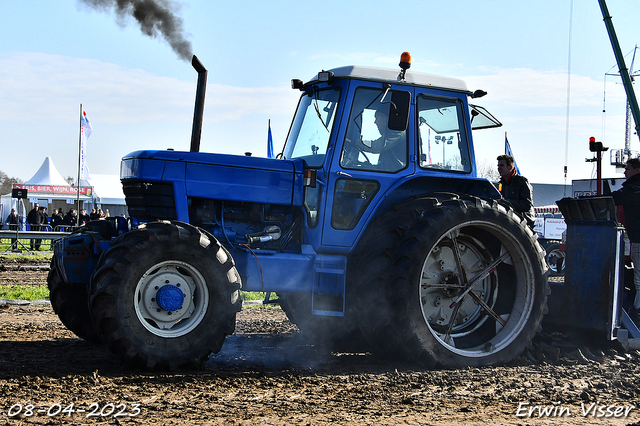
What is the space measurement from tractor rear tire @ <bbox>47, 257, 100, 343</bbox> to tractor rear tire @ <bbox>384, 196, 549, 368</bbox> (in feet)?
9.05

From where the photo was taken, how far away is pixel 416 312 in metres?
5.25

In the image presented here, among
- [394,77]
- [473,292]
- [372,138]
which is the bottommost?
[473,292]

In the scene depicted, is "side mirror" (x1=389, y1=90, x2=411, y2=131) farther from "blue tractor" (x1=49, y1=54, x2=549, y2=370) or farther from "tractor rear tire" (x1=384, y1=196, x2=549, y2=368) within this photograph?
"tractor rear tire" (x1=384, y1=196, x2=549, y2=368)

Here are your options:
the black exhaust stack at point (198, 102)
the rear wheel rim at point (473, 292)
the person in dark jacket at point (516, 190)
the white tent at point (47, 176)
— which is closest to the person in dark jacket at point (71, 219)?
the white tent at point (47, 176)

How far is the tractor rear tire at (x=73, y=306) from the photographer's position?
A: 5.60 m

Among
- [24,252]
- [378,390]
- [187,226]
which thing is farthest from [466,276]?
[24,252]

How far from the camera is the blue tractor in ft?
17.3

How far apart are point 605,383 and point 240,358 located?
3.05 metres

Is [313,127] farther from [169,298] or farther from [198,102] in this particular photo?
[169,298]

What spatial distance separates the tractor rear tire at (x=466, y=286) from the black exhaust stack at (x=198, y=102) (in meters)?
2.17

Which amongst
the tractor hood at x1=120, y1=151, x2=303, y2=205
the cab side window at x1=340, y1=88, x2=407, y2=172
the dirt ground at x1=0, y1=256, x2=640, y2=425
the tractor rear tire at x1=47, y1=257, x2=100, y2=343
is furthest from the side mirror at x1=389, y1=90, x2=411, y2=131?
the tractor rear tire at x1=47, y1=257, x2=100, y2=343

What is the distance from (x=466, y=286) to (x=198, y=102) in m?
3.07

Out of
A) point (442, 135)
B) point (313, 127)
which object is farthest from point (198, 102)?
point (442, 135)

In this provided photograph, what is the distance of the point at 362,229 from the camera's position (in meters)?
5.71
